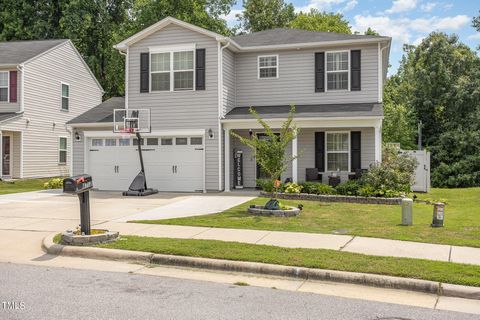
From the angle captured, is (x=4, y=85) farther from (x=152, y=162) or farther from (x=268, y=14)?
(x=268, y=14)

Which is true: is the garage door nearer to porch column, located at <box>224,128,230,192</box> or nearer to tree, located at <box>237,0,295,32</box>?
porch column, located at <box>224,128,230,192</box>

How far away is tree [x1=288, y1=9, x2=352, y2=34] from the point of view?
39094 mm

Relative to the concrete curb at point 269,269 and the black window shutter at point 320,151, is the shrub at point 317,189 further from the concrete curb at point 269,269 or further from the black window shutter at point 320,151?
the concrete curb at point 269,269

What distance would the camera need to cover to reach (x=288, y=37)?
20.1 metres

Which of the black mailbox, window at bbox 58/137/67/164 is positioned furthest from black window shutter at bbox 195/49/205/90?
window at bbox 58/137/67/164

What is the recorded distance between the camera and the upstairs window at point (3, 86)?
973 inches

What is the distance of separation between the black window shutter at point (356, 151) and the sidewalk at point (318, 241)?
9.42 metres

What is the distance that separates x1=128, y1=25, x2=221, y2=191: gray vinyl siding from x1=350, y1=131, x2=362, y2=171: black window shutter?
522 centimetres

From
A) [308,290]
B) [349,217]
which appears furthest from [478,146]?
[308,290]

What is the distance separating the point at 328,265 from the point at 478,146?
23820 millimetres

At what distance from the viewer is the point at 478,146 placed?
27125 mm

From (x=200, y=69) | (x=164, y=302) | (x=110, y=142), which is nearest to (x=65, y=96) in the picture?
(x=110, y=142)

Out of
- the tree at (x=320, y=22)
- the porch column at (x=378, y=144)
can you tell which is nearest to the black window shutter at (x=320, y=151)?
the porch column at (x=378, y=144)

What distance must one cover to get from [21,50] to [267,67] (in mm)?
15146
